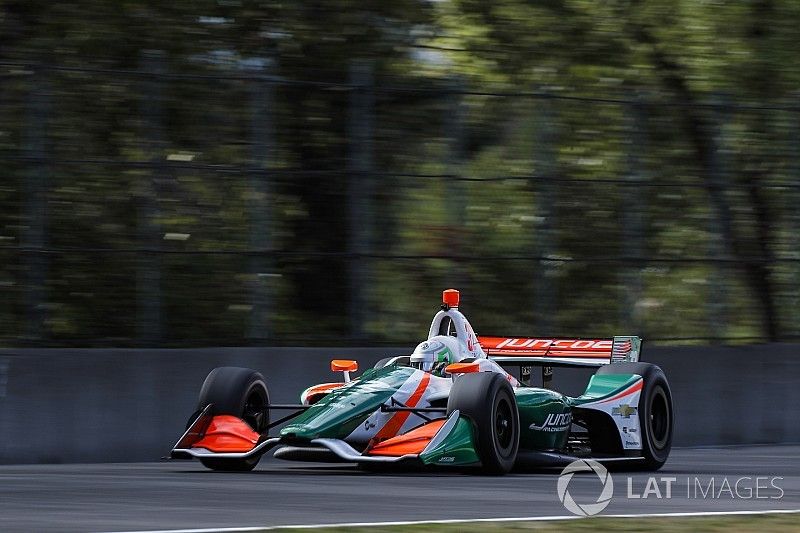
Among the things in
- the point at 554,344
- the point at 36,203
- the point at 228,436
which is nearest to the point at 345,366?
the point at 228,436

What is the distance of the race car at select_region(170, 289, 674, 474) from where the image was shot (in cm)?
1031

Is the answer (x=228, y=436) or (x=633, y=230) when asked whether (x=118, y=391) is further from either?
(x=633, y=230)

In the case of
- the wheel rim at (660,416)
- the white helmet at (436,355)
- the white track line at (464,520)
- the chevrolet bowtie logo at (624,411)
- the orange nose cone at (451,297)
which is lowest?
the wheel rim at (660,416)

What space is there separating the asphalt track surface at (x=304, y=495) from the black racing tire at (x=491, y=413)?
6.0 inches

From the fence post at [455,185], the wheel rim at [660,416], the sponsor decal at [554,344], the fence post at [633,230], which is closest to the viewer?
the wheel rim at [660,416]

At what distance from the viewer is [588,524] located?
25.2 ft

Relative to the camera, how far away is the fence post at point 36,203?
12000 mm

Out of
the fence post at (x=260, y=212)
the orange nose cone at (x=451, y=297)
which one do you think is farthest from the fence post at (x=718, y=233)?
the fence post at (x=260, y=212)

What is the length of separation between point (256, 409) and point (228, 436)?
596 mm

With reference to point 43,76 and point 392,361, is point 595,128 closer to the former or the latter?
point 392,361

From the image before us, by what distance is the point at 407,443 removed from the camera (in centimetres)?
1034

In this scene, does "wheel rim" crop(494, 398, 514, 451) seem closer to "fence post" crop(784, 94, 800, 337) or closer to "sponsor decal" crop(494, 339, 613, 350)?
"sponsor decal" crop(494, 339, 613, 350)

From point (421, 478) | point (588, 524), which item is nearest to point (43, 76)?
point (421, 478)
